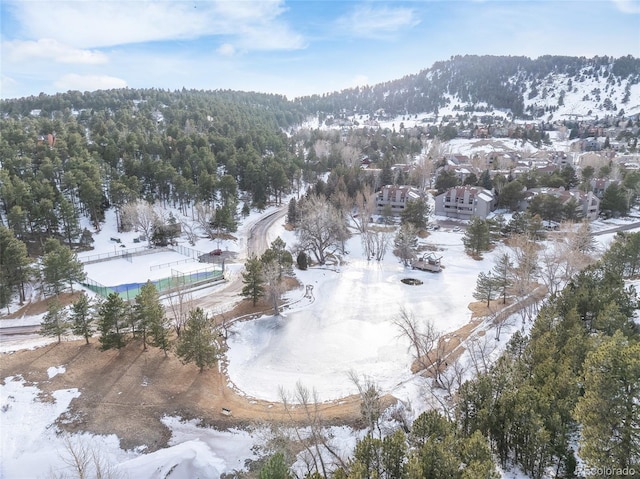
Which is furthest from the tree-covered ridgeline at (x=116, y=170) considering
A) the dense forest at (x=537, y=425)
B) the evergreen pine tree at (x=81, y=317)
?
the dense forest at (x=537, y=425)

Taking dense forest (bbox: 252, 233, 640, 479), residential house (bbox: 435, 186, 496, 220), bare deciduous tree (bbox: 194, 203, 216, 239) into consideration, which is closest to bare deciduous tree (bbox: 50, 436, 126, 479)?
dense forest (bbox: 252, 233, 640, 479)

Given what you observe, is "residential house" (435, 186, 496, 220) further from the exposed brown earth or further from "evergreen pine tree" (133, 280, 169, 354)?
"evergreen pine tree" (133, 280, 169, 354)

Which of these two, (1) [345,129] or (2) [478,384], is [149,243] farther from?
(1) [345,129]

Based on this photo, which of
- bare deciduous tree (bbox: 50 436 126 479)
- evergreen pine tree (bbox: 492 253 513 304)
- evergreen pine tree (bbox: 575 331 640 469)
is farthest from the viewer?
evergreen pine tree (bbox: 492 253 513 304)

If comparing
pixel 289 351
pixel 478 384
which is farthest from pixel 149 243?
pixel 478 384

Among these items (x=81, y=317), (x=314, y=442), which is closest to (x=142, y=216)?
(x=81, y=317)

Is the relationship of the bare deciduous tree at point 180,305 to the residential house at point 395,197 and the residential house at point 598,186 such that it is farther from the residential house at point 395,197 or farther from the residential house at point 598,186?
the residential house at point 598,186
